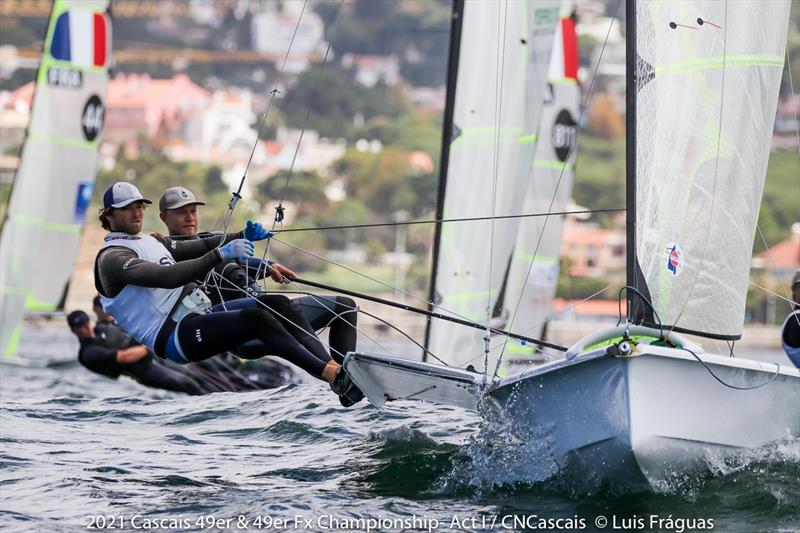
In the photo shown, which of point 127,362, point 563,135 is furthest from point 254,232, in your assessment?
point 563,135

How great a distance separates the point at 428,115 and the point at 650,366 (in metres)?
79.1

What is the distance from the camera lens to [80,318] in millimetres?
11781

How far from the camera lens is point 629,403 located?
17.9ft

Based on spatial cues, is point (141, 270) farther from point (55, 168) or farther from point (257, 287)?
point (55, 168)

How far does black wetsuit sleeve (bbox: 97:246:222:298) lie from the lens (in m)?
5.92

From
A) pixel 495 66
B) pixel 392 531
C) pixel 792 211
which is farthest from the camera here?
pixel 792 211

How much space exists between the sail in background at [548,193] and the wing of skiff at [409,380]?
576 centimetres

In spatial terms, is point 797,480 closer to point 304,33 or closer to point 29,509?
point 29,509

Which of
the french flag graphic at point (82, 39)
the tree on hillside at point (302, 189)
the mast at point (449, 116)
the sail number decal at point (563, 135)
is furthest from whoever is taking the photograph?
the tree on hillside at point (302, 189)

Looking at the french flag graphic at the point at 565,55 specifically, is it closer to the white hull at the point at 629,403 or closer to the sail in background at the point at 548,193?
the sail in background at the point at 548,193

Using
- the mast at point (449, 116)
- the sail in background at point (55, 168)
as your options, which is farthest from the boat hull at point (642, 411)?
the sail in background at point (55, 168)

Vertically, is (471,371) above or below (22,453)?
above

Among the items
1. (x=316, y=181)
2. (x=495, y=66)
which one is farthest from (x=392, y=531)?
(x=316, y=181)

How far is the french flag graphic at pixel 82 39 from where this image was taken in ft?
48.2
